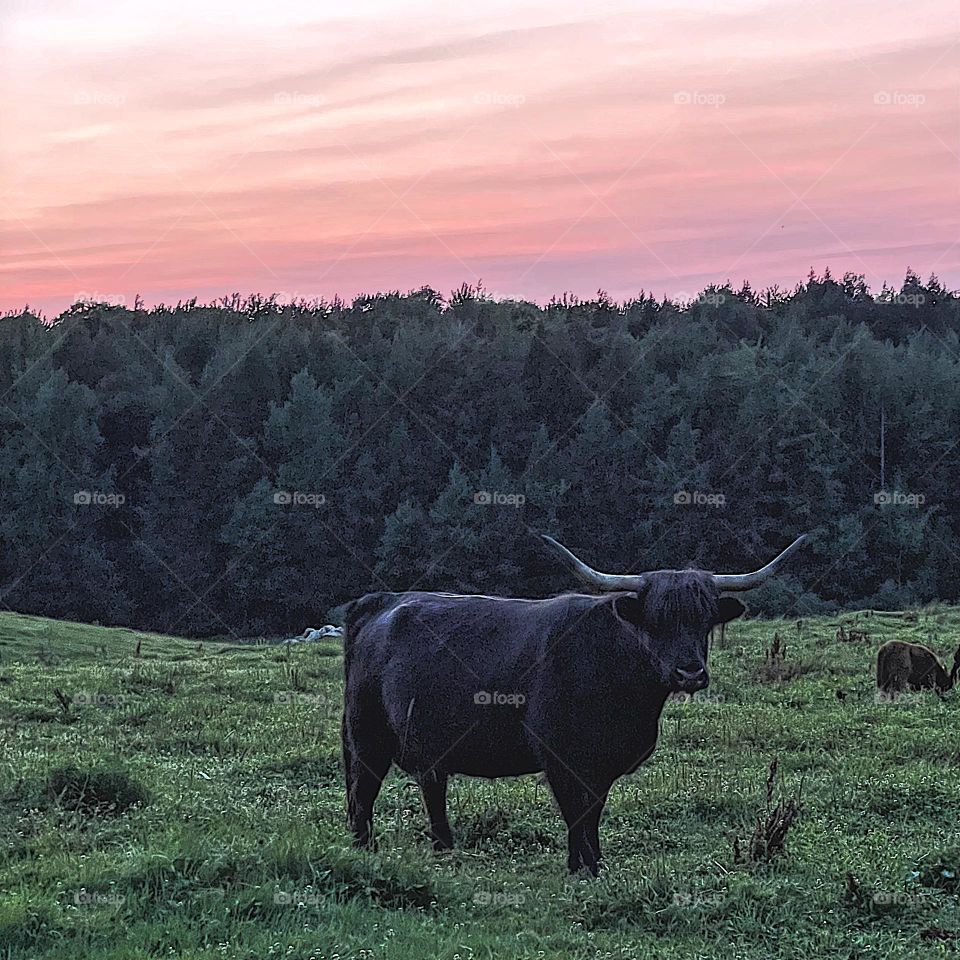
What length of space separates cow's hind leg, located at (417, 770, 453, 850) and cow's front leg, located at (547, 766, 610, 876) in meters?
1.15

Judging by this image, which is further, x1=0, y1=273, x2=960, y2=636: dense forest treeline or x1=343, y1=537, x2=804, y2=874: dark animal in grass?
x1=0, y1=273, x2=960, y2=636: dense forest treeline

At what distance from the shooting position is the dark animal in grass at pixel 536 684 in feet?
31.3

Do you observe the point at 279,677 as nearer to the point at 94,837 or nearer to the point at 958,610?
the point at 94,837

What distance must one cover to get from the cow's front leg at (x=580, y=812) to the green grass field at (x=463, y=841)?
224mm

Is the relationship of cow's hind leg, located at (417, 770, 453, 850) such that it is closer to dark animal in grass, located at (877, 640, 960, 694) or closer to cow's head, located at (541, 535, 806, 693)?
cow's head, located at (541, 535, 806, 693)

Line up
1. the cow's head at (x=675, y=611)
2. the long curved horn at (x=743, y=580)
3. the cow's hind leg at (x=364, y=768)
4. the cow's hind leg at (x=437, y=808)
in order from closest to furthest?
the cow's head at (x=675, y=611) → the long curved horn at (x=743, y=580) → the cow's hind leg at (x=437, y=808) → the cow's hind leg at (x=364, y=768)

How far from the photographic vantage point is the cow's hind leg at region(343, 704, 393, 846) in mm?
10773

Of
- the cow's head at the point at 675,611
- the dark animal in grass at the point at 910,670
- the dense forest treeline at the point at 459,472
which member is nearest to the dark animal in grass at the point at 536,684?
the cow's head at the point at 675,611

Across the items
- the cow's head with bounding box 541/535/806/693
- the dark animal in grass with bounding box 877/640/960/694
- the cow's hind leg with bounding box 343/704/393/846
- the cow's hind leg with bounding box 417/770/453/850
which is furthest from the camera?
the dark animal in grass with bounding box 877/640/960/694

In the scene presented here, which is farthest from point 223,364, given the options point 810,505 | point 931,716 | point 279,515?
point 931,716

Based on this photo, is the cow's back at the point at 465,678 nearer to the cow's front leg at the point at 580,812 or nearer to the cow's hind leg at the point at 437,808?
the cow's hind leg at the point at 437,808

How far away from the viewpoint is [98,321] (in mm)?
77438

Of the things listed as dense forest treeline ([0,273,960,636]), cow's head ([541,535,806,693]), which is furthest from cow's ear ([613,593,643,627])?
dense forest treeline ([0,273,960,636])

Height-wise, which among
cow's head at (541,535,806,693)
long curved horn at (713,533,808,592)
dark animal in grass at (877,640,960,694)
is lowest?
dark animal in grass at (877,640,960,694)
